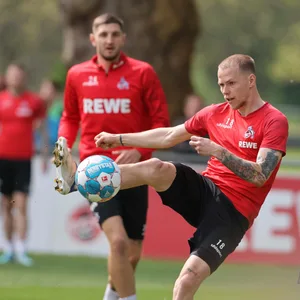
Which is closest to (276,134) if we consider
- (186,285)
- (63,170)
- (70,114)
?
(186,285)

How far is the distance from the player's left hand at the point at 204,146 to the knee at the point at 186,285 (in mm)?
943

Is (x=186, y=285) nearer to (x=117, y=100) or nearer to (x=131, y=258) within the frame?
(x=131, y=258)

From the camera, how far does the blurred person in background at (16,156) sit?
1430cm

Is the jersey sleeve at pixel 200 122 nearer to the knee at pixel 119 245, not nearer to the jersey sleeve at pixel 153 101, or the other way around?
the jersey sleeve at pixel 153 101

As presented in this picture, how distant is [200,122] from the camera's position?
8.66 metres

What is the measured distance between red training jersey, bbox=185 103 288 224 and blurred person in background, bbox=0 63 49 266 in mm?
5976

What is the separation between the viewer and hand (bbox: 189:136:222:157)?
7.70 m

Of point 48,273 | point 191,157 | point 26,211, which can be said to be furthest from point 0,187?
point 191,157

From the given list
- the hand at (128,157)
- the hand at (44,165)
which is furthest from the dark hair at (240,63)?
the hand at (44,165)

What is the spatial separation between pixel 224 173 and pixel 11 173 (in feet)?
21.1

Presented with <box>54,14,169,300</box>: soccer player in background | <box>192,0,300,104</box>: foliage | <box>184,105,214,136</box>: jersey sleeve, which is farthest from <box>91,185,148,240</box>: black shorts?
<box>192,0,300,104</box>: foliage

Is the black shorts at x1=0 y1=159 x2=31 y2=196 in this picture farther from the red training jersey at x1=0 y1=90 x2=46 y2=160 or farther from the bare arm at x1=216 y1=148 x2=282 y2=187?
the bare arm at x1=216 y1=148 x2=282 y2=187

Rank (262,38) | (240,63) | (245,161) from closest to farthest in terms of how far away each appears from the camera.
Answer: (245,161) → (240,63) → (262,38)

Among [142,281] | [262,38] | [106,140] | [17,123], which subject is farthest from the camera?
[262,38]
